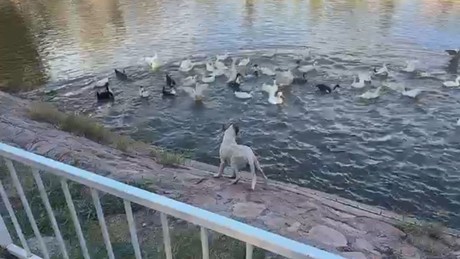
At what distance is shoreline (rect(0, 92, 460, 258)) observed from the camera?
464 centimetres

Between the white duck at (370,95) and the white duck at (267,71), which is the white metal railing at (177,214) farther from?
the white duck at (267,71)

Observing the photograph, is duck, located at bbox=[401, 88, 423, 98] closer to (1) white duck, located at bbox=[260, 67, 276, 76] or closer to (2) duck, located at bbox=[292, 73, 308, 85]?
(2) duck, located at bbox=[292, 73, 308, 85]

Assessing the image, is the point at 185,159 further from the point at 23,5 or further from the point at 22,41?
the point at 23,5

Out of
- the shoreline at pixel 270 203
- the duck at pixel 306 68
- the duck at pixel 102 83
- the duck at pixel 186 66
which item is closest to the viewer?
the shoreline at pixel 270 203

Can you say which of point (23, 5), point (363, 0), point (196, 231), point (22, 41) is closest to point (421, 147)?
point (196, 231)

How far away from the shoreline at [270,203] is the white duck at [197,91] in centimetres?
268

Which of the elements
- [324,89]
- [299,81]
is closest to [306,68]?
[299,81]

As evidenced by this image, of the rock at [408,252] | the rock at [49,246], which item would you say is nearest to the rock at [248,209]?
the rock at [408,252]

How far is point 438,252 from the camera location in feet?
15.1

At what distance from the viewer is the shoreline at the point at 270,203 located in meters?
4.64

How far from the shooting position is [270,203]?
544 cm

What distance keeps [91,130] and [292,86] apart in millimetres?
4342

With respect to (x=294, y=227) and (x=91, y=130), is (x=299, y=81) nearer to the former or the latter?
(x=91, y=130)

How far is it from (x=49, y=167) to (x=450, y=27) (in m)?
13.5
